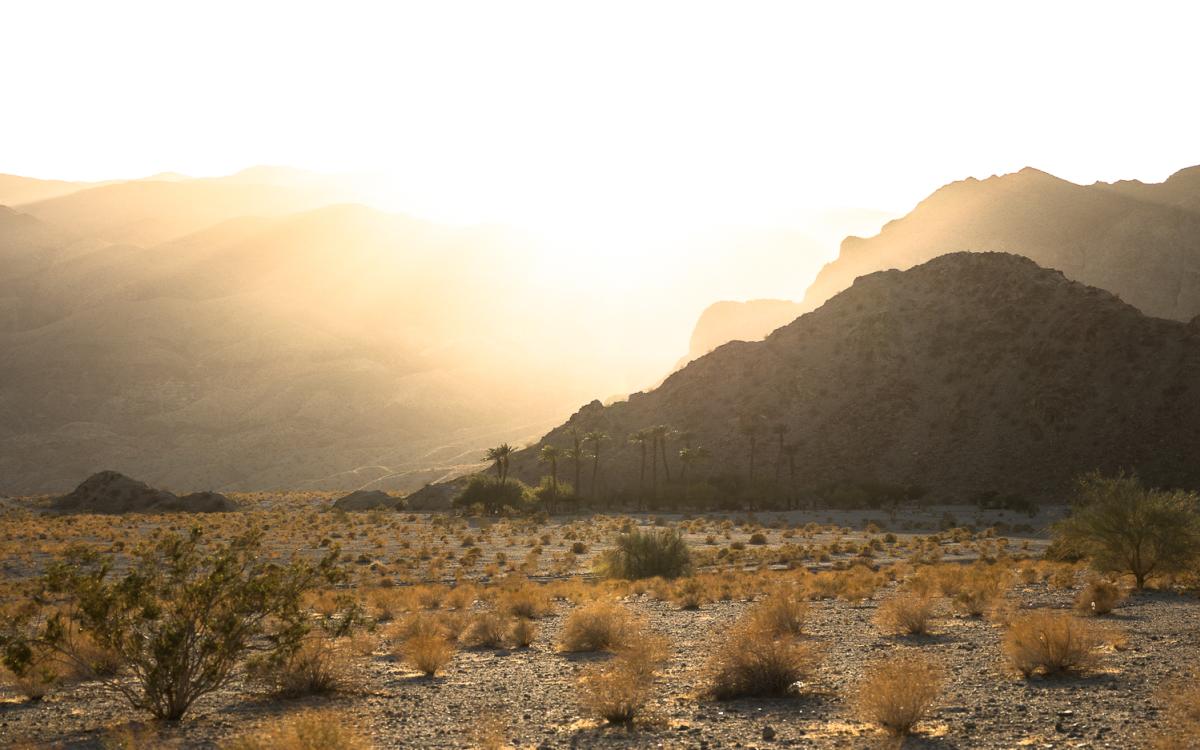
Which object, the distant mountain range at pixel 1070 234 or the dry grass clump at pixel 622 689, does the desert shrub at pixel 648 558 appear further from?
the distant mountain range at pixel 1070 234

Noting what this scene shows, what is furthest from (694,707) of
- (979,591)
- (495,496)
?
(495,496)

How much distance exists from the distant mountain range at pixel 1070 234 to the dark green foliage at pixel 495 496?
96.6 metres

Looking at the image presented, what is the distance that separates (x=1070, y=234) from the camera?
15512 cm

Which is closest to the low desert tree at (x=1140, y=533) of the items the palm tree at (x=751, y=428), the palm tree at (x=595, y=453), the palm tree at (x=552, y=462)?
the palm tree at (x=552, y=462)

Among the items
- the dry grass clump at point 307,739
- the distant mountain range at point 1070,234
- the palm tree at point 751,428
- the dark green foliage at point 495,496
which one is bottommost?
the dark green foliage at point 495,496

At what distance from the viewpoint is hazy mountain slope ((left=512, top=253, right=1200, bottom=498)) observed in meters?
85.1

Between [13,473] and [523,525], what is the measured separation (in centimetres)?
13067

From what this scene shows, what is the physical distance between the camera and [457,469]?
510ft

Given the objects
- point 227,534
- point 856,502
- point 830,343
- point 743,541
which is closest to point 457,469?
point 830,343

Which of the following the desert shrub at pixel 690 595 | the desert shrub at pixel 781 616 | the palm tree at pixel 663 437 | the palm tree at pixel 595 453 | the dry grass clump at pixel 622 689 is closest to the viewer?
the dry grass clump at pixel 622 689

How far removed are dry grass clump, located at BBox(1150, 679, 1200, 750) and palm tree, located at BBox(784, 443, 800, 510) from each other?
72.2 m

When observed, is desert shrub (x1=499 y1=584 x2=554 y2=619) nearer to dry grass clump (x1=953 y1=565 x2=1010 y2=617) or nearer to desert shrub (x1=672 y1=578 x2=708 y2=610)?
desert shrub (x1=672 y1=578 x2=708 y2=610)

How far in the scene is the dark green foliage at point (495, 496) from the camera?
87750 mm

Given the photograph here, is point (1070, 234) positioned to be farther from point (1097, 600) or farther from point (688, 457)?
point (1097, 600)
